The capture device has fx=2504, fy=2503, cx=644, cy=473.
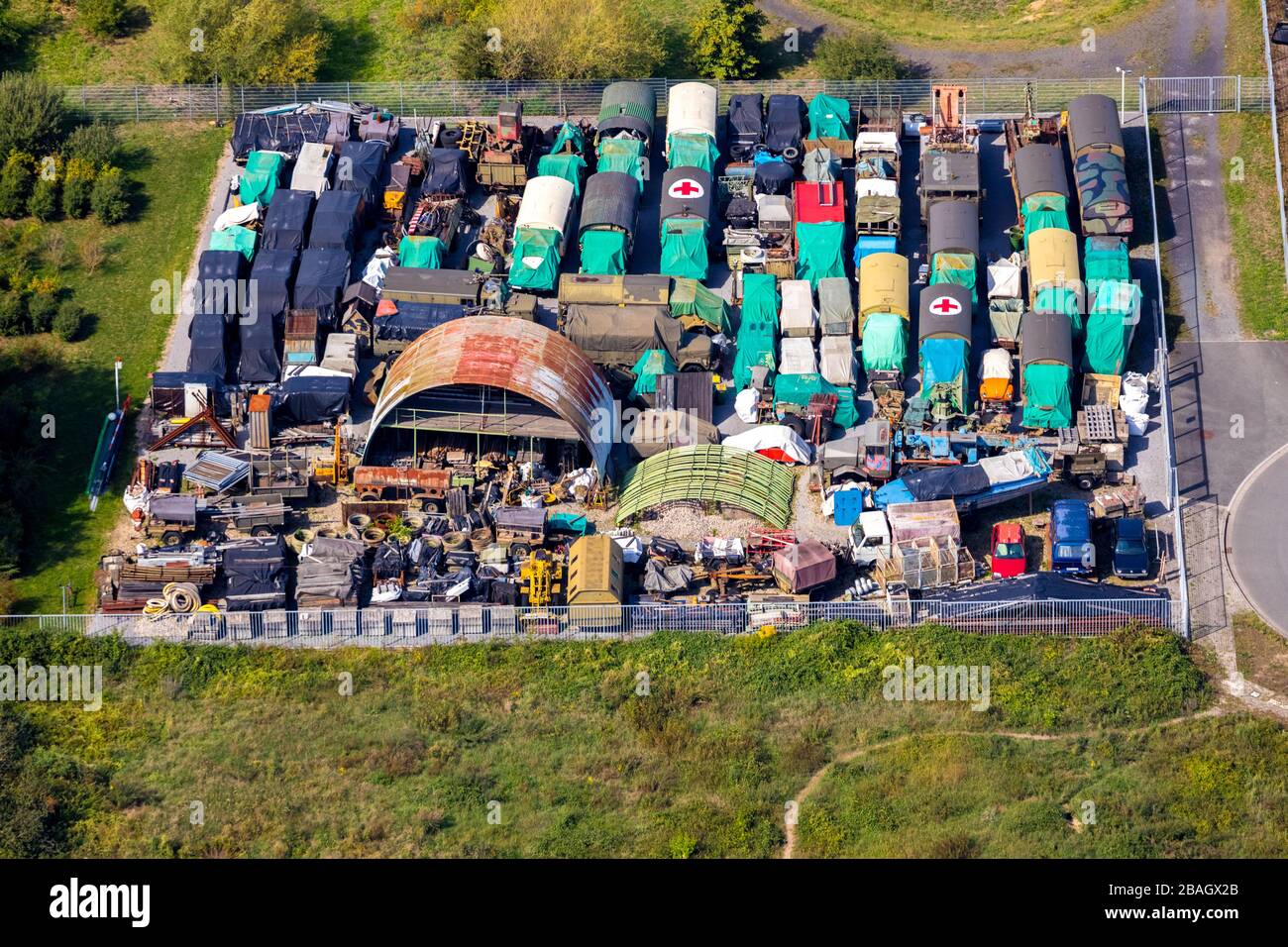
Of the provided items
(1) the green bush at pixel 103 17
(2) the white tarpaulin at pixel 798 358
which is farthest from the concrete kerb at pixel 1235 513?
(1) the green bush at pixel 103 17

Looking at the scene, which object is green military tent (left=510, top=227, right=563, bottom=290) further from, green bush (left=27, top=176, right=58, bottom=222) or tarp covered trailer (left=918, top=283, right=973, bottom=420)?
green bush (left=27, top=176, right=58, bottom=222)

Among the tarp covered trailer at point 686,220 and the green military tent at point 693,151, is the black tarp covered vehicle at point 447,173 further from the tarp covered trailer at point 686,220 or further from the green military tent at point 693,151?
the green military tent at point 693,151

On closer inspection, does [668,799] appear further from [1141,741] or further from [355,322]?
[355,322]

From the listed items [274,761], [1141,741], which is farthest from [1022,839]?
[274,761]

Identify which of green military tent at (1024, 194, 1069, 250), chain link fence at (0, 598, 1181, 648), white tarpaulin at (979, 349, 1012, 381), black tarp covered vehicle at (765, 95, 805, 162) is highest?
black tarp covered vehicle at (765, 95, 805, 162)

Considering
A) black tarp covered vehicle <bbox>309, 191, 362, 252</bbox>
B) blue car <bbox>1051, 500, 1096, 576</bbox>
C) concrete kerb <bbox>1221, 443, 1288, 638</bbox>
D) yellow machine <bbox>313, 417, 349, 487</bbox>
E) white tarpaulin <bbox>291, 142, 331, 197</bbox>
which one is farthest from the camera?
white tarpaulin <bbox>291, 142, 331, 197</bbox>

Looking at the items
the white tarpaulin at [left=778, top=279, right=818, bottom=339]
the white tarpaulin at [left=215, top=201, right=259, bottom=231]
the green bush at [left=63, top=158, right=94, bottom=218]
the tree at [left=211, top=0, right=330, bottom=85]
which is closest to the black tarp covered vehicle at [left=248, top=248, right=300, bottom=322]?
the white tarpaulin at [left=215, top=201, right=259, bottom=231]
